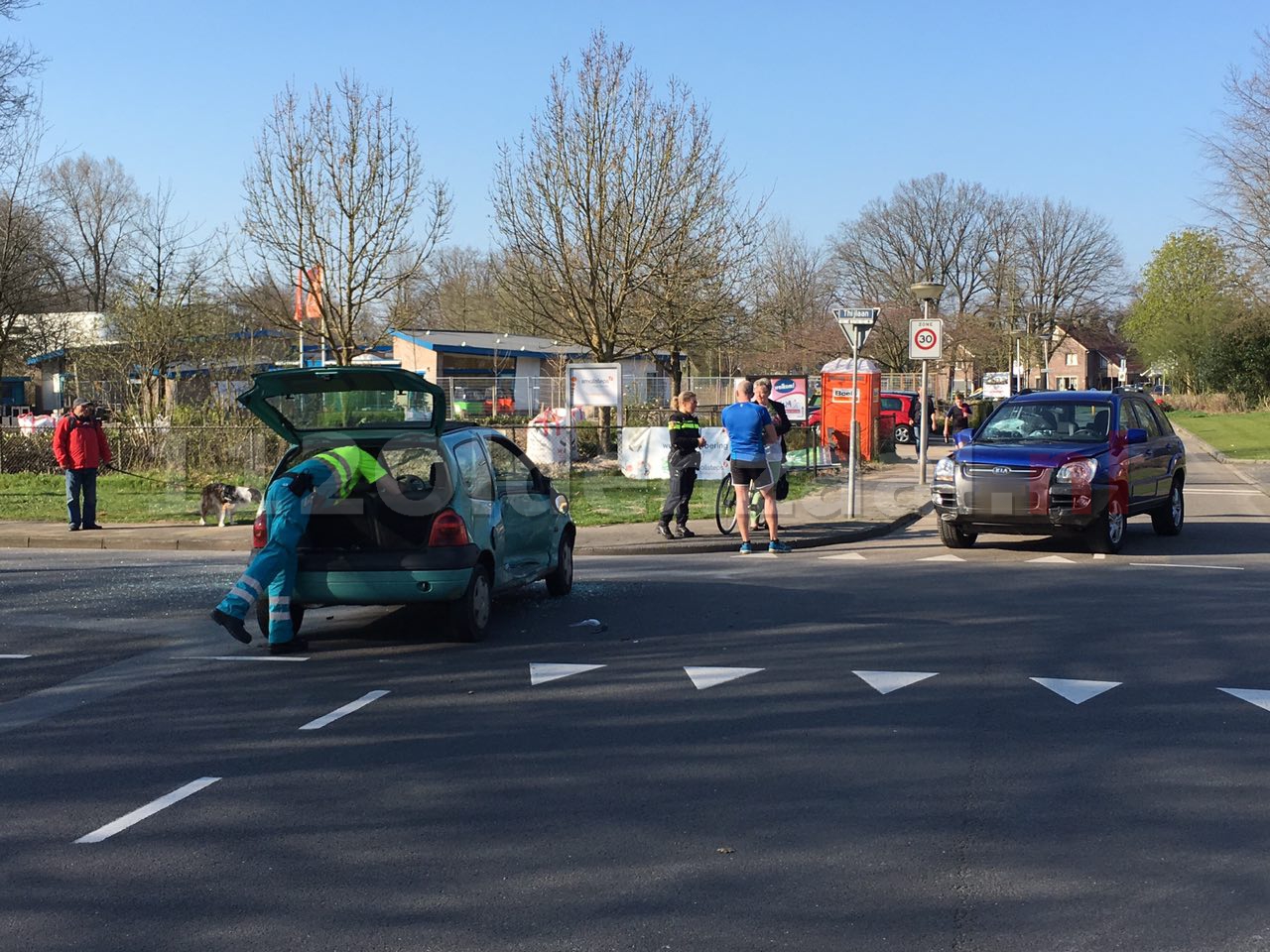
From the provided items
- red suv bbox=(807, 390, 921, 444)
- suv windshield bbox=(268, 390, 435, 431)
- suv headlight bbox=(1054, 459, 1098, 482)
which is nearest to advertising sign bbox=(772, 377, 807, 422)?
red suv bbox=(807, 390, 921, 444)

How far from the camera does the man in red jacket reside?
58.3 feet

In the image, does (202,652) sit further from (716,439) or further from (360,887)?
(716,439)

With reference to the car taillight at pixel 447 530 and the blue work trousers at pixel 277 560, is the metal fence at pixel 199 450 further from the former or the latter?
the car taillight at pixel 447 530

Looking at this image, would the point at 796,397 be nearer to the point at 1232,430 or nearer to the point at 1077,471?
the point at 1077,471

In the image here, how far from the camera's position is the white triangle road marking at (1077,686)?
23.7ft

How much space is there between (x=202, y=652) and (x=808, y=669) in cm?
414

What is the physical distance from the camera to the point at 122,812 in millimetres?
5344

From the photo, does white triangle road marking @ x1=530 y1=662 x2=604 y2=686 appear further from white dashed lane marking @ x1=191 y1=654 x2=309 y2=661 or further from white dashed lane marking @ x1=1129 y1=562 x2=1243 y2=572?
white dashed lane marking @ x1=1129 y1=562 x2=1243 y2=572

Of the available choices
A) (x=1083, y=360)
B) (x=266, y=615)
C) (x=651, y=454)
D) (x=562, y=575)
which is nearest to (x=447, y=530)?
(x=266, y=615)

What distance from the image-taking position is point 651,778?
5723 millimetres

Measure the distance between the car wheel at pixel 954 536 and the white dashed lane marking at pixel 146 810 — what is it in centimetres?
1007

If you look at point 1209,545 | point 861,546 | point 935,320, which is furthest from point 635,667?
point 935,320

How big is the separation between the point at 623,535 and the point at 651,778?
10718 millimetres

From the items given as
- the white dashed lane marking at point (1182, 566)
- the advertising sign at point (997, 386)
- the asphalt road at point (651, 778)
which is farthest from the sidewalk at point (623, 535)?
the advertising sign at point (997, 386)
